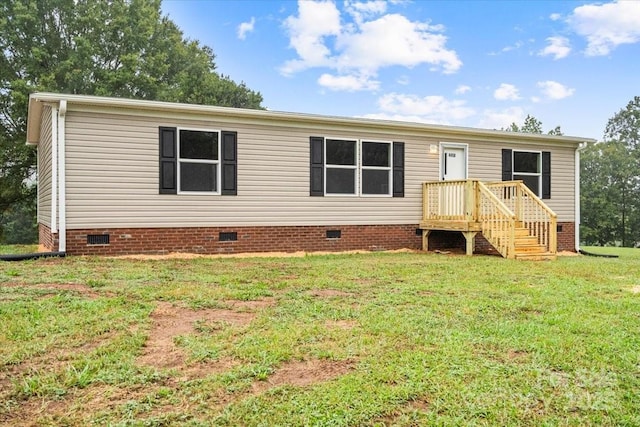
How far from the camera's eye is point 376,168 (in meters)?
10.3

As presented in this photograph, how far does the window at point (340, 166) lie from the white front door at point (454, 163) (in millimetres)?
2335

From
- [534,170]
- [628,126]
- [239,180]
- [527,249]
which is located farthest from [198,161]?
[628,126]

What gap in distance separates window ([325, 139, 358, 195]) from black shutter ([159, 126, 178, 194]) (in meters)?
3.16

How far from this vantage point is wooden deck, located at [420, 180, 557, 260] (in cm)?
874

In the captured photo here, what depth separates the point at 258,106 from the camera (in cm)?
2633

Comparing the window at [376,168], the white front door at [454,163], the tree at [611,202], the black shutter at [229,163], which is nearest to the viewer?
the black shutter at [229,163]

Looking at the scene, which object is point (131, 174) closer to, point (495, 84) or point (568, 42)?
point (568, 42)

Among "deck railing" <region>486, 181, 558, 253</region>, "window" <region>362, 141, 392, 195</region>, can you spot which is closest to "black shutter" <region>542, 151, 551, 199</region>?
"deck railing" <region>486, 181, 558, 253</region>

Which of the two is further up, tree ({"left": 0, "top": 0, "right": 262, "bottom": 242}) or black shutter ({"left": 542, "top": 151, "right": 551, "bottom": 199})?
tree ({"left": 0, "top": 0, "right": 262, "bottom": 242})

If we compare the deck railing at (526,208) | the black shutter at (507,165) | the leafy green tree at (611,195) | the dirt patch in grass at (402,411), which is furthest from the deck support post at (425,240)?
the leafy green tree at (611,195)

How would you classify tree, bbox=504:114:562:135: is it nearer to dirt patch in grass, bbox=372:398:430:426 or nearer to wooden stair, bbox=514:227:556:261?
wooden stair, bbox=514:227:556:261

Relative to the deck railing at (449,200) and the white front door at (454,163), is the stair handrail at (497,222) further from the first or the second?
the white front door at (454,163)

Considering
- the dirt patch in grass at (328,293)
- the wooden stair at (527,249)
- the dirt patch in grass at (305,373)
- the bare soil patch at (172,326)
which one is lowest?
the dirt patch in grass at (305,373)

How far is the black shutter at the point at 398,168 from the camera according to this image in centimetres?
1038
